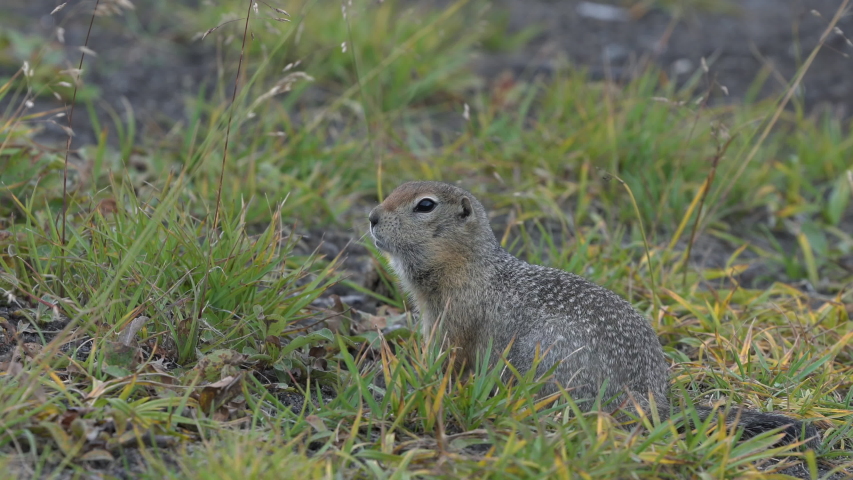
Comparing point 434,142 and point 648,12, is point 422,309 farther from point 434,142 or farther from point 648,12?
point 648,12

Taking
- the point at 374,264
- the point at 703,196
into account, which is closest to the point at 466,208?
the point at 374,264

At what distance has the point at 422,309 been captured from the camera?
13.8 feet

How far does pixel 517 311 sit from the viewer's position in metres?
3.98

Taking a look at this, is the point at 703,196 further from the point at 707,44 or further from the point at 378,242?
the point at 707,44

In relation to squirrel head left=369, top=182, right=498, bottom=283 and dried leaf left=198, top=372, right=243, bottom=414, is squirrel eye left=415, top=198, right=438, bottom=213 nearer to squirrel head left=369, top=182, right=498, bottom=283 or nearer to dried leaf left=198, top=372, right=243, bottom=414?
squirrel head left=369, top=182, right=498, bottom=283

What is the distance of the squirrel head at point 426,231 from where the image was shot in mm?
4180

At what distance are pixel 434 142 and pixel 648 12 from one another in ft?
13.4

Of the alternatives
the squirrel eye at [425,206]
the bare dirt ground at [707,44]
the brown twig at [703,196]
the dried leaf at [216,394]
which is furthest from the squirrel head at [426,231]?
the bare dirt ground at [707,44]

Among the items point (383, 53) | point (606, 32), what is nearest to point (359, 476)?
point (383, 53)

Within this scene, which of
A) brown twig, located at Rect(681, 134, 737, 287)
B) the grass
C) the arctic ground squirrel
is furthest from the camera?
brown twig, located at Rect(681, 134, 737, 287)

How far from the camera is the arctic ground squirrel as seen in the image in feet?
12.1

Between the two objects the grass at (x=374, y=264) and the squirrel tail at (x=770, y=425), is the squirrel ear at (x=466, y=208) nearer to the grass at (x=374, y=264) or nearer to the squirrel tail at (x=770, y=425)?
the grass at (x=374, y=264)

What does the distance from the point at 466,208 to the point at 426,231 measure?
0.73 ft

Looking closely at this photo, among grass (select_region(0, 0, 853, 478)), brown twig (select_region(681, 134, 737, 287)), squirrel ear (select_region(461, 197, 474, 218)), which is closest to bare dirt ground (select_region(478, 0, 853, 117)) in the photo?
grass (select_region(0, 0, 853, 478))
